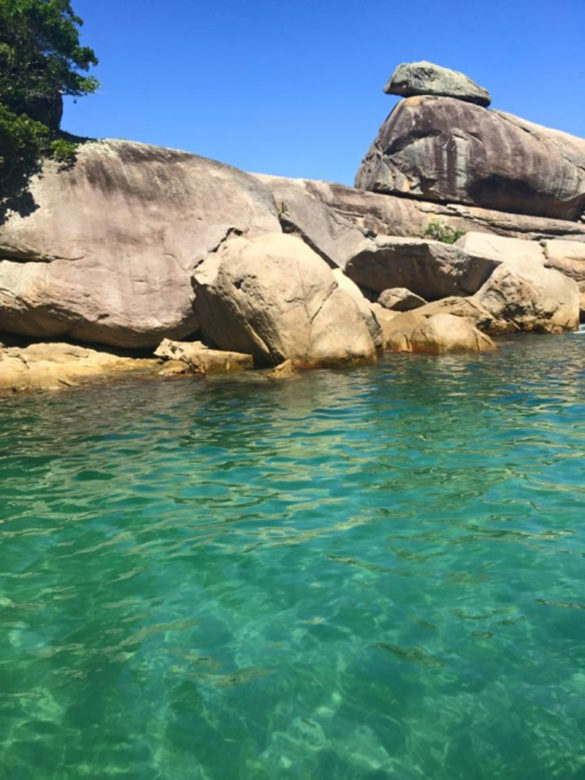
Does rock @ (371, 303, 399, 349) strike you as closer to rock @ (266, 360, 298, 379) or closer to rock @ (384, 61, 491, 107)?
rock @ (266, 360, 298, 379)

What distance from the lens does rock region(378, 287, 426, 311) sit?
68.3 ft

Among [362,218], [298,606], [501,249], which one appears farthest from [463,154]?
[298,606]

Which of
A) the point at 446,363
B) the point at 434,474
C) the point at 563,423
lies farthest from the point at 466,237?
the point at 434,474

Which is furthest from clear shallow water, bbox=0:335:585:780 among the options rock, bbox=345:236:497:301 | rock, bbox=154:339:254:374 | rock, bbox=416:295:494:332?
rock, bbox=345:236:497:301

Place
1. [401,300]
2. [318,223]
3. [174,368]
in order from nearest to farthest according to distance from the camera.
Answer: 1. [174,368]
2. [401,300]
3. [318,223]

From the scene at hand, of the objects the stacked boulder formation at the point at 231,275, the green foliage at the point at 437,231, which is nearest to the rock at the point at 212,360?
the stacked boulder formation at the point at 231,275

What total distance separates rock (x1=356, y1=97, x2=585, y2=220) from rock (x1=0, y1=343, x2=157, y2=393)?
21.8 m

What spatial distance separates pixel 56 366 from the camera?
576 inches

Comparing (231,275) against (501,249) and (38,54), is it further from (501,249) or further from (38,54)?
(501,249)

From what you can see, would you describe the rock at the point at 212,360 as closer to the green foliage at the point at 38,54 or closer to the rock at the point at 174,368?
the rock at the point at 174,368

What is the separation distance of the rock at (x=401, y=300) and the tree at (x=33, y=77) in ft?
34.3

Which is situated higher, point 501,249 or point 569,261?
point 501,249

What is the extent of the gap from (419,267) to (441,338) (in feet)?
17.2

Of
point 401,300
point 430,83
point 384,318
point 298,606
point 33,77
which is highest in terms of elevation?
point 430,83
